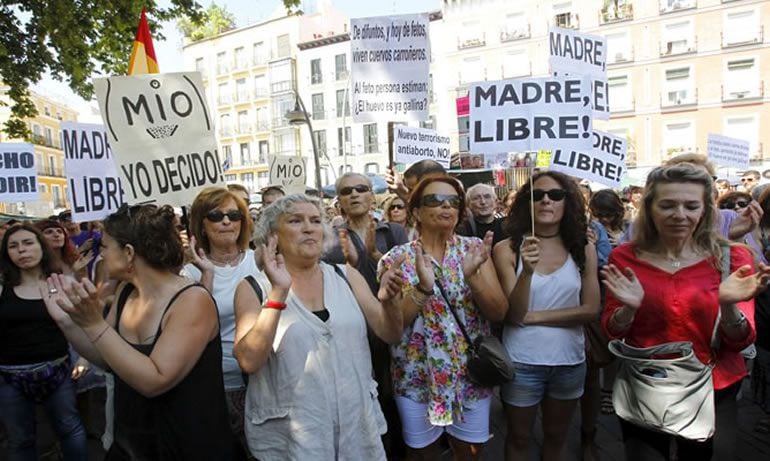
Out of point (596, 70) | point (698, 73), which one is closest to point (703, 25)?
point (698, 73)

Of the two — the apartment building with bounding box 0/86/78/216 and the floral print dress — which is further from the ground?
the apartment building with bounding box 0/86/78/216

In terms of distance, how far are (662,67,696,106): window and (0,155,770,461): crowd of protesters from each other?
2971cm

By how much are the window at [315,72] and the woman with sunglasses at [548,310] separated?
132 feet

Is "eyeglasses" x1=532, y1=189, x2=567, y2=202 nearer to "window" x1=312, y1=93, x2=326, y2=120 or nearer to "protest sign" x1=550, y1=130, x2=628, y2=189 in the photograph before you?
"protest sign" x1=550, y1=130, x2=628, y2=189

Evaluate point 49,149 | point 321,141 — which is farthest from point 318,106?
point 49,149

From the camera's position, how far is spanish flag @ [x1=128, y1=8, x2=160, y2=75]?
13.0ft

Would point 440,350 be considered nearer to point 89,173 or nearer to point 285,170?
point 89,173

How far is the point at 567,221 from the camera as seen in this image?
3.13 meters

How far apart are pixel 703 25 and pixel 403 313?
1289 inches

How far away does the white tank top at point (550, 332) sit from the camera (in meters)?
2.92

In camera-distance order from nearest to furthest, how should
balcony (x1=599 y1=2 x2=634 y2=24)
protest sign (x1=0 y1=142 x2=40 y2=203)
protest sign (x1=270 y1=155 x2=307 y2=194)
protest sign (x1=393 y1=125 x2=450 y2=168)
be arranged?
protest sign (x1=0 y1=142 x2=40 y2=203) < protest sign (x1=393 y1=125 x2=450 y2=168) < protest sign (x1=270 y1=155 x2=307 y2=194) < balcony (x1=599 y1=2 x2=634 y2=24)

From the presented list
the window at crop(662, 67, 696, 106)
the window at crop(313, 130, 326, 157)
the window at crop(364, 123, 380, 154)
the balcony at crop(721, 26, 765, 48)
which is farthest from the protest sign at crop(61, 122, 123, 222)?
the window at crop(313, 130, 326, 157)

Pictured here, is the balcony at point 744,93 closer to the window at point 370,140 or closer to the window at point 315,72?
the window at point 370,140

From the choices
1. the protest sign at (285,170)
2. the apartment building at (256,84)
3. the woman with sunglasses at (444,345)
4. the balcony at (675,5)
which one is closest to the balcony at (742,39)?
the balcony at (675,5)
